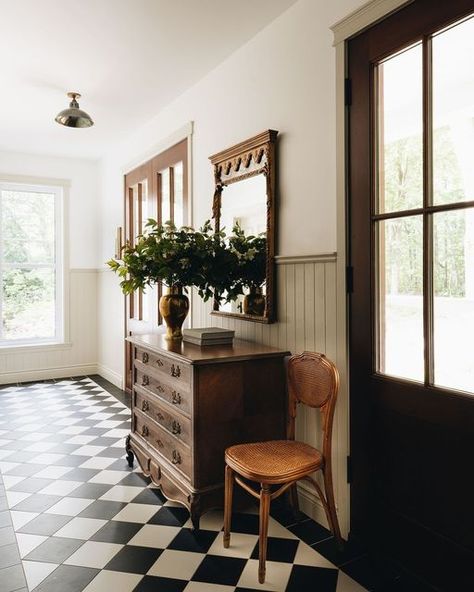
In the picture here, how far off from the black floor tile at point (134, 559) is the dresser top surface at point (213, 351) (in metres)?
0.91

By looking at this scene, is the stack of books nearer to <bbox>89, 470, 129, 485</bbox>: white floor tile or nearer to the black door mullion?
<bbox>89, 470, 129, 485</bbox>: white floor tile

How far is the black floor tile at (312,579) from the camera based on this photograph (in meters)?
1.92

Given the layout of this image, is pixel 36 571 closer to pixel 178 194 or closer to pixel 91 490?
pixel 91 490

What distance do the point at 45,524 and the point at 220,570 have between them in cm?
102

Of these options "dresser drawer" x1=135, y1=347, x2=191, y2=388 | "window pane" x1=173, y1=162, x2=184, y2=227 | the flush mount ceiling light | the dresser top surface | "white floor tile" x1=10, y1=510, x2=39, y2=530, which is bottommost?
"white floor tile" x1=10, y1=510, x2=39, y2=530

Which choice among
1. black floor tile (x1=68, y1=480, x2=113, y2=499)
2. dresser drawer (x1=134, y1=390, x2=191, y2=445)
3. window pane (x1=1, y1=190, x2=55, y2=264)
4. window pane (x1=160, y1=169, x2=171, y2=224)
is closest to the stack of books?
dresser drawer (x1=134, y1=390, x2=191, y2=445)

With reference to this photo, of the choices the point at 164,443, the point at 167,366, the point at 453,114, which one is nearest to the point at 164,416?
the point at 164,443

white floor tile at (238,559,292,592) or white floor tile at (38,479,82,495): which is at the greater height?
white floor tile at (38,479,82,495)

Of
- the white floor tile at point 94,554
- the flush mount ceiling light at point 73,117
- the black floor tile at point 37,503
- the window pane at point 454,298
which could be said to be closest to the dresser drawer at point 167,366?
the white floor tile at point 94,554

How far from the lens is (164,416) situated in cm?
275

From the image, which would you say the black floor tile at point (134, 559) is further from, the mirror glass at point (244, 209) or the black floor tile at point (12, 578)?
the mirror glass at point (244, 209)

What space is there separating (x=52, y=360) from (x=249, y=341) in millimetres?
3912

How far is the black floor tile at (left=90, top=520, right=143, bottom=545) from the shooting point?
7.59 feet

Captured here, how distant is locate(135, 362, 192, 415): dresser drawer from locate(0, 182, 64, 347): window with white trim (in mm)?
3407
